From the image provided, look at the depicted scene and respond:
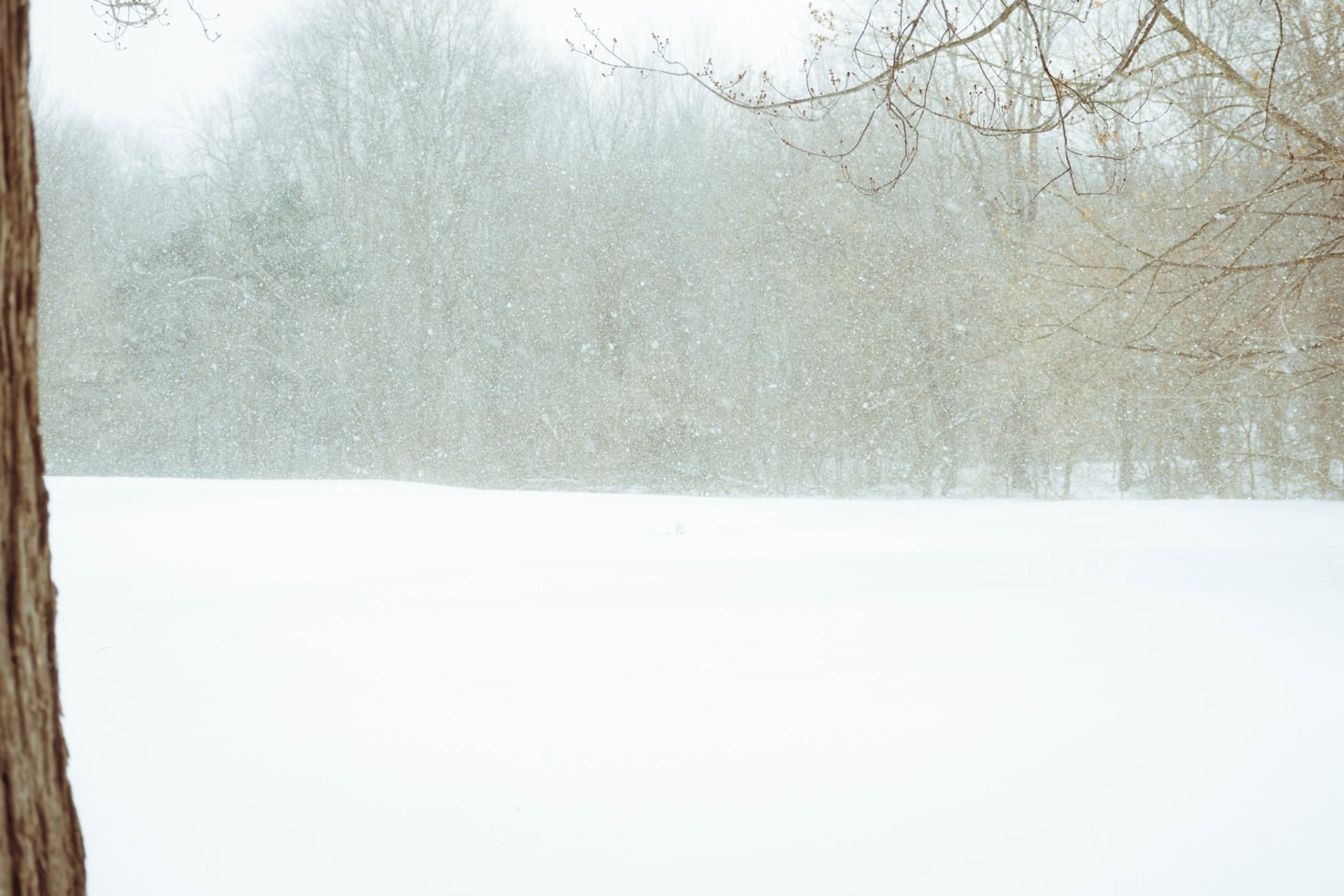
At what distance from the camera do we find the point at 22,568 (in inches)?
60.4

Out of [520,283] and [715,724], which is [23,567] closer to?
[715,724]

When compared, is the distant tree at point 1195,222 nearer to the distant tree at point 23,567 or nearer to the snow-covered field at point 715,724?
the snow-covered field at point 715,724

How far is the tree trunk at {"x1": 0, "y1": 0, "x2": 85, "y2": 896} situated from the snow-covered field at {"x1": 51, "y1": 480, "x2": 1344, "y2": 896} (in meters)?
1.53

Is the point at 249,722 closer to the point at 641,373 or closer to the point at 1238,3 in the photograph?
the point at 1238,3

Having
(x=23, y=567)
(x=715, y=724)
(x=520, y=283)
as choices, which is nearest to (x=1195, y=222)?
(x=715, y=724)

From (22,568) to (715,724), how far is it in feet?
10.5

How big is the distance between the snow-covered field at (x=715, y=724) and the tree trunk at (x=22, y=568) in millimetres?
1525

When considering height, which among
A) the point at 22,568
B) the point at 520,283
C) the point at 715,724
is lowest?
the point at 715,724

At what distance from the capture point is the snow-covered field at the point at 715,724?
3.17m

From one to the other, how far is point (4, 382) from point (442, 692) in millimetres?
3498

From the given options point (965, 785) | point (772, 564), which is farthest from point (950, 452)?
point (965, 785)

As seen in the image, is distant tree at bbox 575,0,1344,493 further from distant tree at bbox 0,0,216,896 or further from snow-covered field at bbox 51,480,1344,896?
distant tree at bbox 0,0,216,896

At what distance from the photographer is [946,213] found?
2114 cm

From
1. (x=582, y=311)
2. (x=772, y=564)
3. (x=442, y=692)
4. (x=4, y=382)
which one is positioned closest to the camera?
(x=4, y=382)
